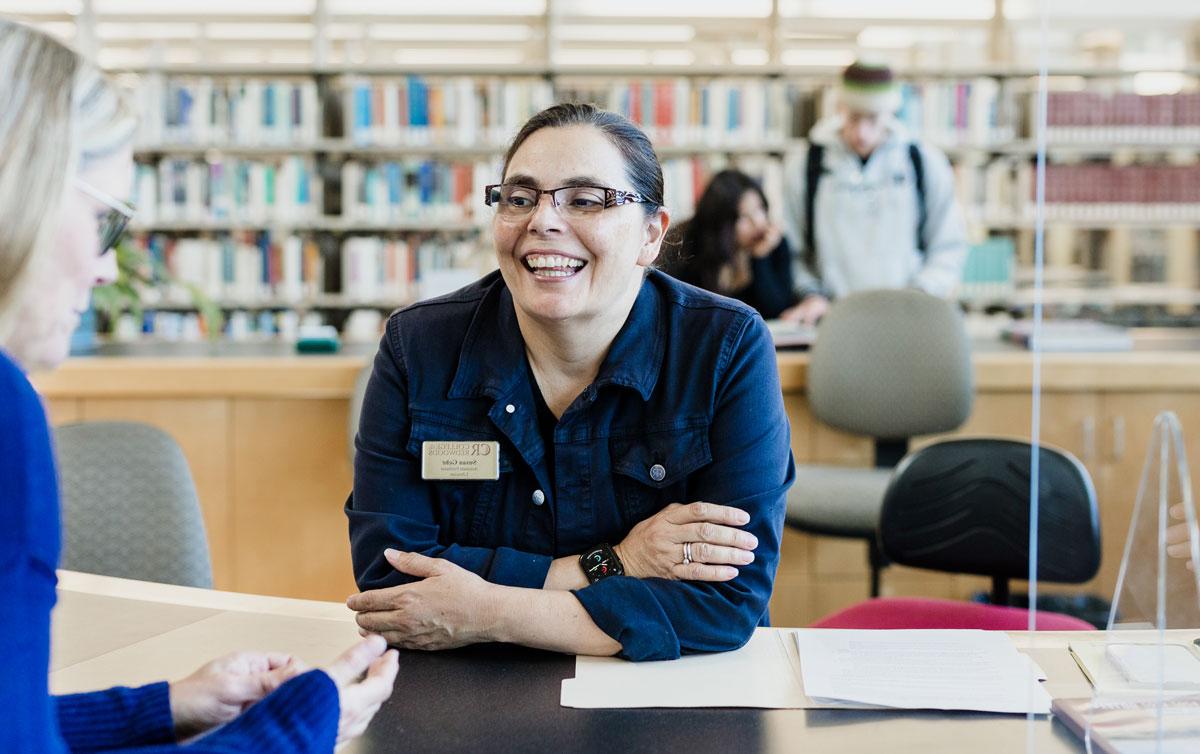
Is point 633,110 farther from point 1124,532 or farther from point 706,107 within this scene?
point 1124,532

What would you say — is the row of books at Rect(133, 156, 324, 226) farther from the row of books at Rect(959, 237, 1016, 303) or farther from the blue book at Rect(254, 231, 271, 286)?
the row of books at Rect(959, 237, 1016, 303)

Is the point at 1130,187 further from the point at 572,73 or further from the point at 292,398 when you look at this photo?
the point at 292,398

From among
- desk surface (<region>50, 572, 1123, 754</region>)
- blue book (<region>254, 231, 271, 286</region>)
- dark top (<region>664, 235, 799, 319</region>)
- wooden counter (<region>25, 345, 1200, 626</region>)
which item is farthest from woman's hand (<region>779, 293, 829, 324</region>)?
blue book (<region>254, 231, 271, 286</region>)

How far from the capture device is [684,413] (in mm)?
1480

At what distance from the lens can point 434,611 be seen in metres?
1.29

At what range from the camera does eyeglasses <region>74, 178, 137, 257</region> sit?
32.8 inches

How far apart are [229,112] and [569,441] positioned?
14.9ft

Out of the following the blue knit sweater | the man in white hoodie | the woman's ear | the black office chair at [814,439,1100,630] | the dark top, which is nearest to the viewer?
the blue knit sweater

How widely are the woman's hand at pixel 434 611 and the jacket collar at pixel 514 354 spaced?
272mm

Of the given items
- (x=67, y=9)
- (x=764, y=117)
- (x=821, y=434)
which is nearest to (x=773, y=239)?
(x=821, y=434)

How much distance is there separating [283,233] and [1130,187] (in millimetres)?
4024

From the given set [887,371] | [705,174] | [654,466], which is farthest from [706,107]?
[654,466]

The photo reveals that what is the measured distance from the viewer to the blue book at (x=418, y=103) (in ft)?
17.7

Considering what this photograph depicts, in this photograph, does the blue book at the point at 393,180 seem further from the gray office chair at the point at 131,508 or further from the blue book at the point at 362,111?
the gray office chair at the point at 131,508
